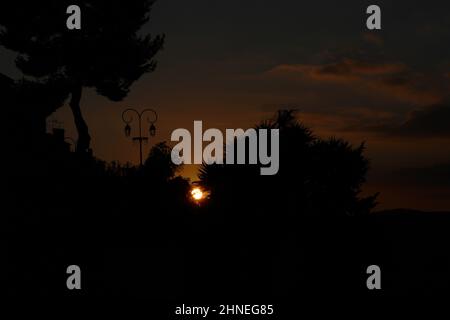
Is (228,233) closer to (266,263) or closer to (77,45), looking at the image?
(266,263)

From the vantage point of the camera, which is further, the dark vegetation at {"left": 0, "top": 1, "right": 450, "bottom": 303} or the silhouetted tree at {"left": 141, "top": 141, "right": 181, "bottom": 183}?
the silhouetted tree at {"left": 141, "top": 141, "right": 181, "bottom": 183}

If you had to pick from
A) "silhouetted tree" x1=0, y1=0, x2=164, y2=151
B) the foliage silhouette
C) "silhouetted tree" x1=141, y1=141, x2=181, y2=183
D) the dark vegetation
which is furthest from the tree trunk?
the foliage silhouette

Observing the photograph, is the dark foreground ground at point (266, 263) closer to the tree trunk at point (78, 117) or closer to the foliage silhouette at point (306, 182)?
the foliage silhouette at point (306, 182)

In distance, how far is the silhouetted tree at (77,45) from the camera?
28750mm

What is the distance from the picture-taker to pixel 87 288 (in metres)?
9.98

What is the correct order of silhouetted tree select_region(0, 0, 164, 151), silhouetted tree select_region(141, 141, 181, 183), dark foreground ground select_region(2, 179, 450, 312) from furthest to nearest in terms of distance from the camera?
silhouetted tree select_region(0, 0, 164, 151) → silhouetted tree select_region(141, 141, 181, 183) → dark foreground ground select_region(2, 179, 450, 312)

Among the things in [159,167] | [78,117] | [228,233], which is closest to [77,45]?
[78,117]

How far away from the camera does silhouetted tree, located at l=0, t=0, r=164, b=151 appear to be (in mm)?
28750

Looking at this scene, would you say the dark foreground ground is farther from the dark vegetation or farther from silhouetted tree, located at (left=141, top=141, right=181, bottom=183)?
silhouetted tree, located at (left=141, top=141, right=181, bottom=183)

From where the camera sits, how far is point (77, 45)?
1137 inches

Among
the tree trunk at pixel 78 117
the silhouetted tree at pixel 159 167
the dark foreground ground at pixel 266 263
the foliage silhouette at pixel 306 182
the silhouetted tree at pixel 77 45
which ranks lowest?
the dark foreground ground at pixel 266 263

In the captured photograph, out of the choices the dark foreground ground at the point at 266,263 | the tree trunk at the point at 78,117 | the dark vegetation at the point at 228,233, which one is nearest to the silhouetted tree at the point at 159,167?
the dark vegetation at the point at 228,233

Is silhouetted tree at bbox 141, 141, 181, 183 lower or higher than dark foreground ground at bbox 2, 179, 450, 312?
higher

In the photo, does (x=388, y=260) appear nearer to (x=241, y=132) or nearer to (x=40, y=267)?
(x=241, y=132)
